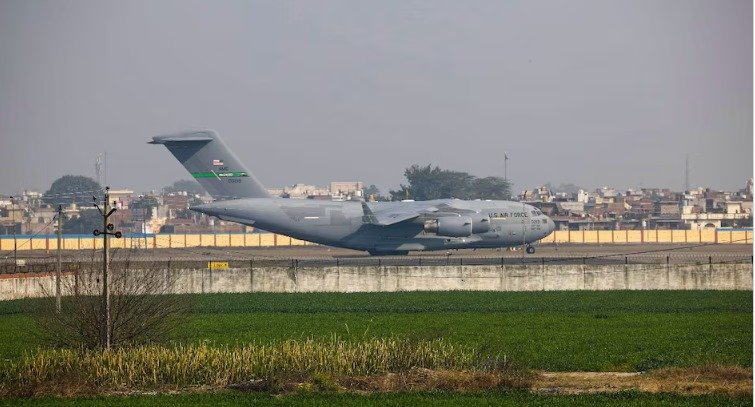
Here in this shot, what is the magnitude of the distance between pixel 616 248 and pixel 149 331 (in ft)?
242

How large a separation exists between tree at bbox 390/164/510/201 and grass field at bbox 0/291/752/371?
119840 mm

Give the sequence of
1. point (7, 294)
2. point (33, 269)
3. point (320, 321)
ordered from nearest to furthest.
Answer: point (320, 321) → point (7, 294) → point (33, 269)

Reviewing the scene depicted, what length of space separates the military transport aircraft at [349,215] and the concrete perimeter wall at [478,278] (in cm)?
1149

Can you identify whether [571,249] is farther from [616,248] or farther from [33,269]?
[33,269]

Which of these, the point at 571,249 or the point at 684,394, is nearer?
the point at 684,394

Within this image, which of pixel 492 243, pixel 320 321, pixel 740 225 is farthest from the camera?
pixel 740 225

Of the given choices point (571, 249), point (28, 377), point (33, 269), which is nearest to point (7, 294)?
point (33, 269)

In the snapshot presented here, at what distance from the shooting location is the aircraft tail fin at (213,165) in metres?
79.9

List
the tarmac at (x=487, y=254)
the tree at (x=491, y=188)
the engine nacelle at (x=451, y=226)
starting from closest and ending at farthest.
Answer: the engine nacelle at (x=451, y=226) < the tarmac at (x=487, y=254) < the tree at (x=491, y=188)

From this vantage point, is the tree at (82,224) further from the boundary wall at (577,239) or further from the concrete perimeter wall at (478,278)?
the concrete perimeter wall at (478,278)

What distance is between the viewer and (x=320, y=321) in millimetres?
48906

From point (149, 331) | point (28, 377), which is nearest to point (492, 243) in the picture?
point (149, 331)

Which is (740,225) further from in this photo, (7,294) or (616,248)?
(7,294)

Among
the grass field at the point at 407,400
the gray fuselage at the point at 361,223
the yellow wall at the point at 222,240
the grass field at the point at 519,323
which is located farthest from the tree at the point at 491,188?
the grass field at the point at 407,400
